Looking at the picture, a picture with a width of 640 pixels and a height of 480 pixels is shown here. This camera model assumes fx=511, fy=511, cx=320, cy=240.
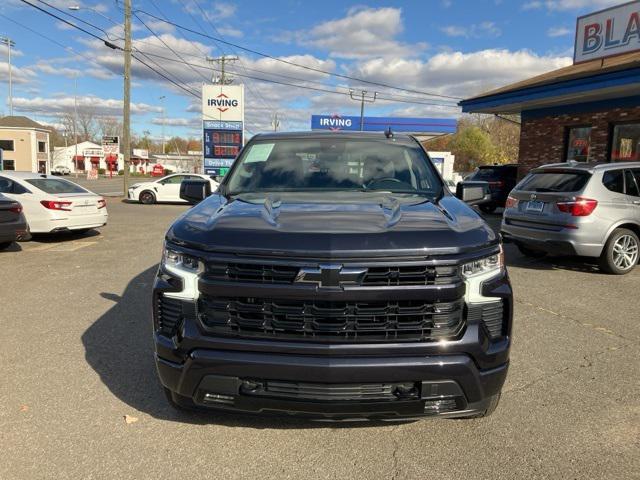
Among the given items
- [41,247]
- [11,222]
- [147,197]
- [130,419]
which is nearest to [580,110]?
[41,247]

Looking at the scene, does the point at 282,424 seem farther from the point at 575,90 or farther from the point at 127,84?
the point at 127,84

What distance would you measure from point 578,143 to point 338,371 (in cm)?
1549

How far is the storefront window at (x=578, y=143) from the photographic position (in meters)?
15.0

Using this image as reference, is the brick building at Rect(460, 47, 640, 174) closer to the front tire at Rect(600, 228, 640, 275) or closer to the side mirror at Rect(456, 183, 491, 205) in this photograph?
the front tire at Rect(600, 228, 640, 275)

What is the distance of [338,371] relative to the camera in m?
2.43

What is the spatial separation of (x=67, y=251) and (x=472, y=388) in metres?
9.09

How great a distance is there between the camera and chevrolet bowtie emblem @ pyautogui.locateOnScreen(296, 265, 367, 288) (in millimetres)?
2465

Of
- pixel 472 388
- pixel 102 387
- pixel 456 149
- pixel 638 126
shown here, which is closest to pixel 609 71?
pixel 638 126

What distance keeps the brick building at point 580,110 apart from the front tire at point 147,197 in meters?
13.2

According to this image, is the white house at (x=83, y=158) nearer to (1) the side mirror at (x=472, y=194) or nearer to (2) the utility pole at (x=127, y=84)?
(2) the utility pole at (x=127, y=84)

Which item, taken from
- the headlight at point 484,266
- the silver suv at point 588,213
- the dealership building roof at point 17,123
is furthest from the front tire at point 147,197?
the dealership building roof at point 17,123

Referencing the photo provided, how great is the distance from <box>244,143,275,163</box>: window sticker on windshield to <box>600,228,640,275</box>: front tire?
19.0ft

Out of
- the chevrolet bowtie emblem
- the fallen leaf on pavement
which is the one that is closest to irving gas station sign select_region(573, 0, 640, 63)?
the chevrolet bowtie emblem

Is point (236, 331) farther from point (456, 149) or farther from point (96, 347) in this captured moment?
point (456, 149)
